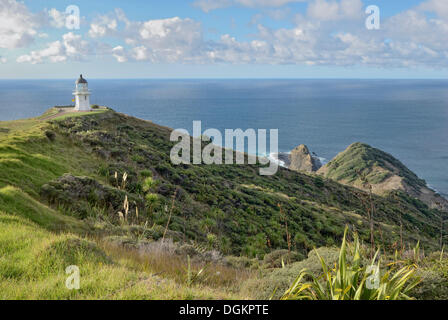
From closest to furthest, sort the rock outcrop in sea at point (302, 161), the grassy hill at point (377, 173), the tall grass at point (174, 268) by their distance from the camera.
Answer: the tall grass at point (174, 268) < the grassy hill at point (377, 173) < the rock outcrop in sea at point (302, 161)

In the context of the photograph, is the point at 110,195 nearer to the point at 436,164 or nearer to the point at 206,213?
the point at 206,213

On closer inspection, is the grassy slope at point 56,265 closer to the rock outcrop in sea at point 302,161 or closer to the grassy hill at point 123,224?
the grassy hill at point 123,224

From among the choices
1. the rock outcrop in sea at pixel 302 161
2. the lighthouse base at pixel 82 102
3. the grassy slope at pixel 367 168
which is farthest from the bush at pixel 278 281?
the rock outcrop in sea at pixel 302 161

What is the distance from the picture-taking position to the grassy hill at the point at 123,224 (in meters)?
4.45

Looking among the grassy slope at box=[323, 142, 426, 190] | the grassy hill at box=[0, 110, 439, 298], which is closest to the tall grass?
the grassy hill at box=[0, 110, 439, 298]

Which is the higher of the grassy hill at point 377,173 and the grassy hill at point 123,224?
the grassy hill at point 123,224

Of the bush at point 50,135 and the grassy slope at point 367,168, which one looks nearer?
the bush at point 50,135

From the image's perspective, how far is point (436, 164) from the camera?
9019 centimetres

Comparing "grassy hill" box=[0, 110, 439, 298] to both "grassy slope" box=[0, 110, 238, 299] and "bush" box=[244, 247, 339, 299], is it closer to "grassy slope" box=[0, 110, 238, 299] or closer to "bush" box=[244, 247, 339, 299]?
"grassy slope" box=[0, 110, 238, 299]

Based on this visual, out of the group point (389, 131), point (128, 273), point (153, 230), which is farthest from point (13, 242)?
point (389, 131)

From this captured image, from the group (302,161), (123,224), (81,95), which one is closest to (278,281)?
(123,224)

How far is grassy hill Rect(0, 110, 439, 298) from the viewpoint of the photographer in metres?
4.45

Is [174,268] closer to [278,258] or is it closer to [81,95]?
[278,258]

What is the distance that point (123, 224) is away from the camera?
8.84 m
